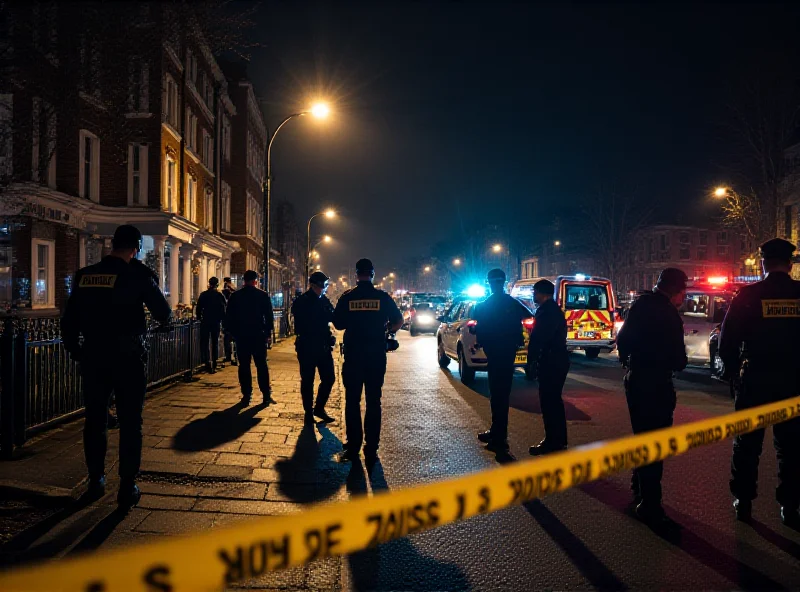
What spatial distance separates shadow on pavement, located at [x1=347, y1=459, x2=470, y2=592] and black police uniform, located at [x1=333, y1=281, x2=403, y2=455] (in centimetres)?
178

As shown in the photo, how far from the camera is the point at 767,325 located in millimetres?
4270

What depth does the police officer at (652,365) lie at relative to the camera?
4305 mm

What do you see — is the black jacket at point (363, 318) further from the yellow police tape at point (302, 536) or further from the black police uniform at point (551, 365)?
the yellow police tape at point (302, 536)

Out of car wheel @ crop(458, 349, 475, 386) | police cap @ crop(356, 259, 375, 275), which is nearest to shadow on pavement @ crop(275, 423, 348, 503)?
police cap @ crop(356, 259, 375, 275)

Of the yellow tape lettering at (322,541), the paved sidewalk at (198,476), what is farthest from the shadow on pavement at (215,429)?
the yellow tape lettering at (322,541)

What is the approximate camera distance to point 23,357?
564 centimetres

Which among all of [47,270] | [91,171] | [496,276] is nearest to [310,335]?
[496,276]

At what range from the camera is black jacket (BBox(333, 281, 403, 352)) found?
5668 mm

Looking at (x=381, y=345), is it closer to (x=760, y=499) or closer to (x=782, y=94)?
Result: (x=760, y=499)

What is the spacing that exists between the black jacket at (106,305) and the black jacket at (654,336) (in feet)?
12.0

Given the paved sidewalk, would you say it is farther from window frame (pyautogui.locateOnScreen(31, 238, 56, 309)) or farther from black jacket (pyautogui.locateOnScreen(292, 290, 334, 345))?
window frame (pyautogui.locateOnScreen(31, 238, 56, 309))

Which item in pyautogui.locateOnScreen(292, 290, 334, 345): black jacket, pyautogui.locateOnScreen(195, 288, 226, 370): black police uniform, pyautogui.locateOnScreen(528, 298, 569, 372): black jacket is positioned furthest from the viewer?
pyautogui.locateOnScreen(195, 288, 226, 370): black police uniform

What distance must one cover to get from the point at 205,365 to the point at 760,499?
32.6ft

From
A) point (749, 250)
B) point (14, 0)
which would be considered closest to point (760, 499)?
point (14, 0)
